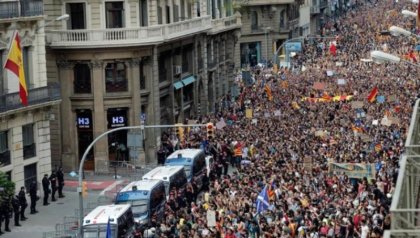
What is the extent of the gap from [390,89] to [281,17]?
44.6m

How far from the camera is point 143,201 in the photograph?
136ft

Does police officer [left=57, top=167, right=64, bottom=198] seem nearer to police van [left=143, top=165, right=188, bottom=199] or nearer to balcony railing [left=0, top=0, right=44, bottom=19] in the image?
police van [left=143, top=165, right=188, bottom=199]

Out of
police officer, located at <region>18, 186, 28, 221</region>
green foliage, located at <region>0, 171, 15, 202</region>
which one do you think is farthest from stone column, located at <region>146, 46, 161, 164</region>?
green foliage, located at <region>0, 171, 15, 202</region>

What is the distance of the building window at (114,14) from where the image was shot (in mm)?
59156

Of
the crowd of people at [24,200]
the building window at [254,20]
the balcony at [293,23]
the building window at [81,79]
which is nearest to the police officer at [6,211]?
the crowd of people at [24,200]

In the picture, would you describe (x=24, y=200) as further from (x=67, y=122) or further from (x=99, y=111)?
(x=99, y=111)

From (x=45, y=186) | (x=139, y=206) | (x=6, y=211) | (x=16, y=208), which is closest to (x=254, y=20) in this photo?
(x=45, y=186)

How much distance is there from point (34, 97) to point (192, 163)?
7652mm

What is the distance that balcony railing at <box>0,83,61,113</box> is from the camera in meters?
46.9

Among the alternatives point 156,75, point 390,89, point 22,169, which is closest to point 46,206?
point 22,169

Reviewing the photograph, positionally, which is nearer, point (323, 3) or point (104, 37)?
point (104, 37)

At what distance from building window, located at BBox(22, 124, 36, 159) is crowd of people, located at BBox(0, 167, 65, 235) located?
4.42 ft

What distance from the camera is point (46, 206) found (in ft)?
157

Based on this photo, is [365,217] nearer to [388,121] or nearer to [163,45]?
[388,121]
